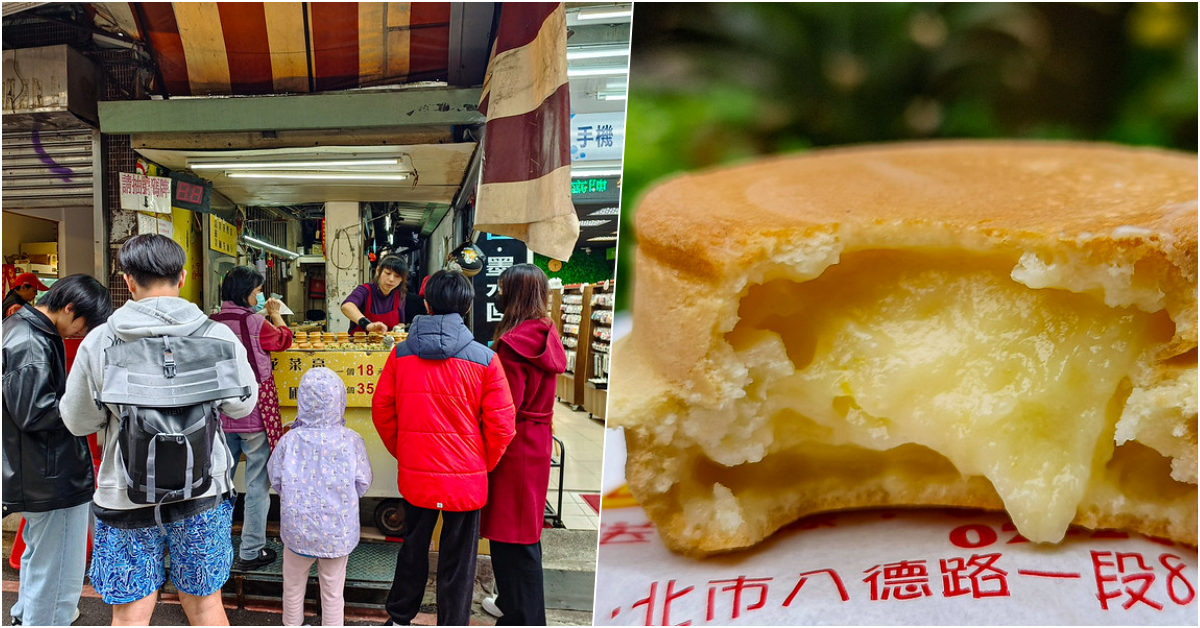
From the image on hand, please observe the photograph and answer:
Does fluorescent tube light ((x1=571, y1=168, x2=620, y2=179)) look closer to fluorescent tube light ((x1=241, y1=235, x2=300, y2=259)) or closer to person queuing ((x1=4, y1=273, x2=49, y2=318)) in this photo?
fluorescent tube light ((x1=241, y1=235, x2=300, y2=259))

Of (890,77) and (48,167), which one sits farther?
(48,167)

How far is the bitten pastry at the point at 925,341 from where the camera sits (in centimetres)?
99

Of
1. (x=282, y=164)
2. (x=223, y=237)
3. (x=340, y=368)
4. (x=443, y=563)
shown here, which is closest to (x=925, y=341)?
(x=443, y=563)

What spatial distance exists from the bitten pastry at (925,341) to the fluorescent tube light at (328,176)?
962 mm

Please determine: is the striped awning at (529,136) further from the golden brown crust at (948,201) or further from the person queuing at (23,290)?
the person queuing at (23,290)

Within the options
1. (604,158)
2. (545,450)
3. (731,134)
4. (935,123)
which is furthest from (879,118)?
(545,450)

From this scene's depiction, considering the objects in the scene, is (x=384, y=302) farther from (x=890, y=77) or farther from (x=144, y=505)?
(x=890, y=77)

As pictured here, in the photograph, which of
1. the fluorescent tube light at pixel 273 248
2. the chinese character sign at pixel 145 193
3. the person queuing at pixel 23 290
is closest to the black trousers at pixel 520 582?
the fluorescent tube light at pixel 273 248

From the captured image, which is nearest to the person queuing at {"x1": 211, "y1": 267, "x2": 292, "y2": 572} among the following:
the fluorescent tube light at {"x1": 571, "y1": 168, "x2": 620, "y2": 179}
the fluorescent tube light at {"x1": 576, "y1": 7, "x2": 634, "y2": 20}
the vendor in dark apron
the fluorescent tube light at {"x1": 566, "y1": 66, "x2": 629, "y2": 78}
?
the vendor in dark apron

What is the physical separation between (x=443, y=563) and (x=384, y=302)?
28.5 inches

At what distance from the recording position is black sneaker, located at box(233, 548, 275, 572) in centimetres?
192

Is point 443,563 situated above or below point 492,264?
below

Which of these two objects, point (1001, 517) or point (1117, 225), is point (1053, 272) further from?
point (1001, 517)

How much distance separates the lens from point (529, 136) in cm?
172
